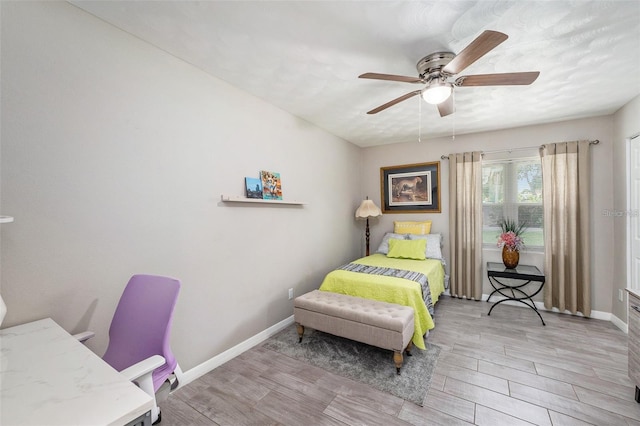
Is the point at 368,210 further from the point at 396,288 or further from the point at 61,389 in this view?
the point at 61,389

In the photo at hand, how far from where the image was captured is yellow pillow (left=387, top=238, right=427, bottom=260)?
3688 mm

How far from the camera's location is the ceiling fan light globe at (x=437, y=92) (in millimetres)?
1893

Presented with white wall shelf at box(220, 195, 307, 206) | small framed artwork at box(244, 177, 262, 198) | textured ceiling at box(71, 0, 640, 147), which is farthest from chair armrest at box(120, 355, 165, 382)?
textured ceiling at box(71, 0, 640, 147)

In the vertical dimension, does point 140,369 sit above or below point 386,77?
below

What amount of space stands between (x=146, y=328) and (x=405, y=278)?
232 centimetres

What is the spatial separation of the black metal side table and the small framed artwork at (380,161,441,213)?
3.89 feet

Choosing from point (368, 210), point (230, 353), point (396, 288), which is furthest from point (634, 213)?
point (230, 353)

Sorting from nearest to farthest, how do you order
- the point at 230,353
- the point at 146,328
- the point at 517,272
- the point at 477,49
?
the point at 146,328 < the point at 477,49 < the point at 230,353 < the point at 517,272

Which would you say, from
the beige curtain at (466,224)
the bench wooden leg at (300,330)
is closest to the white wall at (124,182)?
the bench wooden leg at (300,330)

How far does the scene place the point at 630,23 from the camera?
159 cm

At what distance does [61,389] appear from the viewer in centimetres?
78

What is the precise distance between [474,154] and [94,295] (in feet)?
14.7

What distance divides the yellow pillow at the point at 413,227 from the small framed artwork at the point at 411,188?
24 cm

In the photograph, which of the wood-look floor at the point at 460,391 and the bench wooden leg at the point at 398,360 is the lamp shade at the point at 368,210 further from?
the bench wooden leg at the point at 398,360
